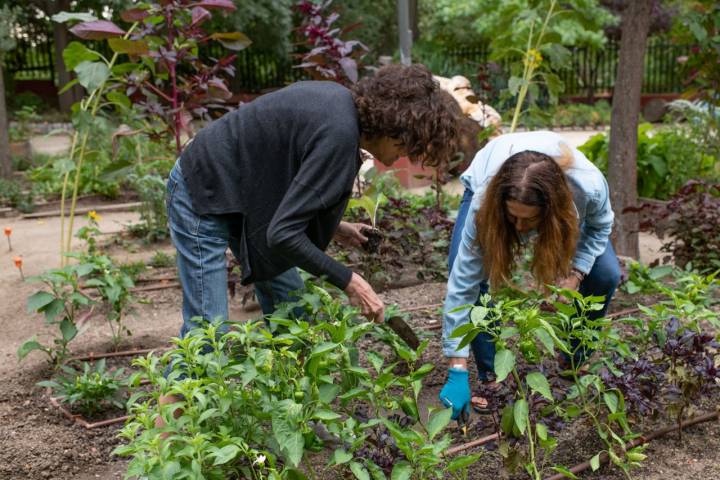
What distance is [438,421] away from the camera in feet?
6.97

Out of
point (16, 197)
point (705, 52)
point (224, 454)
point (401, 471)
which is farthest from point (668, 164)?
point (224, 454)

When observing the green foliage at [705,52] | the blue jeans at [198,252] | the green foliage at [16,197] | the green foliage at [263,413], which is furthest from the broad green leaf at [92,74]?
the green foliage at [16,197]

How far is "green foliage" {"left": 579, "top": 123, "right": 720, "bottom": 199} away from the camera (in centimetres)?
714

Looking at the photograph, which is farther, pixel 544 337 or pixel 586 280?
pixel 586 280

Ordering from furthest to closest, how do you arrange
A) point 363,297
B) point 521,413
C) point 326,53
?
point 326,53
point 363,297
point 521,413

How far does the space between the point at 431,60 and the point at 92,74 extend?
547 inches

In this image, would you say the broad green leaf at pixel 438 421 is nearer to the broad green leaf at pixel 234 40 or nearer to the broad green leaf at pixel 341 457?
the broad green leaf at pixel 341 457

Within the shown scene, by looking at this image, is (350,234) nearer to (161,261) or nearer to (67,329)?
(67,329)

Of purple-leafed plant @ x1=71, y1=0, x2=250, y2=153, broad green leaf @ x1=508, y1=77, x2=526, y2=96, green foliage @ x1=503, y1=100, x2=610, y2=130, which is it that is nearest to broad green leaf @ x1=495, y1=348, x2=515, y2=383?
purple-leafed plant @ x1=71, y1=0, x2=250, y2=153

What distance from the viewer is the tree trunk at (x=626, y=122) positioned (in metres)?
5.37

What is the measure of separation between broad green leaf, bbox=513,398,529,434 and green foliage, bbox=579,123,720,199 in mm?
5420

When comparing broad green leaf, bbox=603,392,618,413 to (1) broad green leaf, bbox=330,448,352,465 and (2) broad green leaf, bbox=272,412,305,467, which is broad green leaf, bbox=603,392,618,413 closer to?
(1) broad green leaf, bbox=330,448,352,465

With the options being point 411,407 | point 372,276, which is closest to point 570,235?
point 411,407

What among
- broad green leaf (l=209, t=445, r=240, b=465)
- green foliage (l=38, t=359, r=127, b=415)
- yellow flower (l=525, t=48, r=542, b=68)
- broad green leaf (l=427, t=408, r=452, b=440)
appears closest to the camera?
broad green leaf (l=209, t=445, r=240, b=465)
